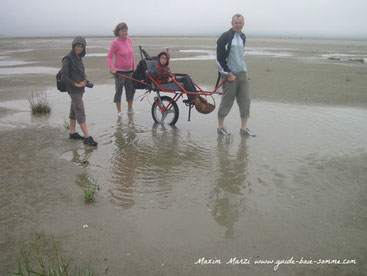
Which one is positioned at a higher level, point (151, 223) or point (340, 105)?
point (340, 105)

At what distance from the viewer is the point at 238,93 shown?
20.0 ft

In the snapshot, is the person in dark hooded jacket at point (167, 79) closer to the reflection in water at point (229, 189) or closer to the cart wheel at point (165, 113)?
the cart wheel at point (165, 113)

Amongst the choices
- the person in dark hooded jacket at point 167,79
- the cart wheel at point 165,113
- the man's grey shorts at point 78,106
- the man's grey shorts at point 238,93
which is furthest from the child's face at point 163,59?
the man's grey shorts at point 78,106

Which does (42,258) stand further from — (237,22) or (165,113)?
(237,22)

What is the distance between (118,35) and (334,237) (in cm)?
583

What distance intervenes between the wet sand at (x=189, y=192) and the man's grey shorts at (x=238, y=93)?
0.54 metres

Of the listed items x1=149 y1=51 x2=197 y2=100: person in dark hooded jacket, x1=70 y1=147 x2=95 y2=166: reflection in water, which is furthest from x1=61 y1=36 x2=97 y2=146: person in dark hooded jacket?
x1=149 y1=51 x2=197 y2=100: person in dark hooded jacket

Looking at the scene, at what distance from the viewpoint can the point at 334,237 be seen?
3.11 metres

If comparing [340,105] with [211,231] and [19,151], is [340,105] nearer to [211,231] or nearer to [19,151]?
[211,231]

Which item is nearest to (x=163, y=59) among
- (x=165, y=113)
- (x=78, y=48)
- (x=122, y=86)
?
(x=165, y=113)

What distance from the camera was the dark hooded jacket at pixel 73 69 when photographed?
5293 mm

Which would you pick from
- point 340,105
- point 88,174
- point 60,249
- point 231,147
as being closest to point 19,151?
point 88,174

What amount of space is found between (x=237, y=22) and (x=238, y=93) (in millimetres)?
1297

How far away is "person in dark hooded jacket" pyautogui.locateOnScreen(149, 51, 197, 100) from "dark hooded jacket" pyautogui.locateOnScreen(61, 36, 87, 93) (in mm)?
1492
